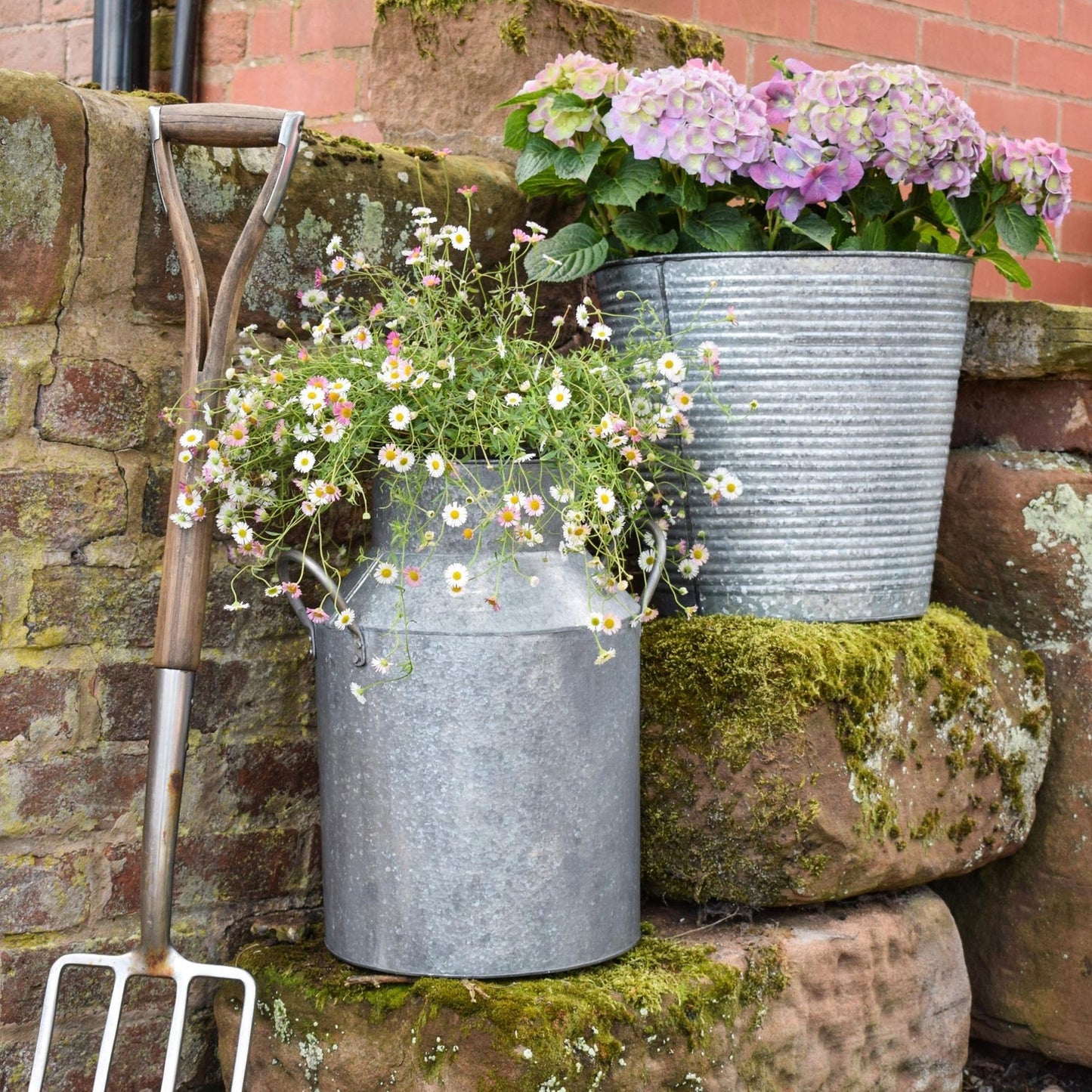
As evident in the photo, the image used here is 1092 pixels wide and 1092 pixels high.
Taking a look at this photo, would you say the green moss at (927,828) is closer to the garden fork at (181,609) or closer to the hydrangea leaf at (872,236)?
the hydrangea leaf at (872,236)

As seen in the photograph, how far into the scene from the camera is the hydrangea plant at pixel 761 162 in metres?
1.69

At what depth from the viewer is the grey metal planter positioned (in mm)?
1472

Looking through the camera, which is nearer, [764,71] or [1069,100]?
[764,71]

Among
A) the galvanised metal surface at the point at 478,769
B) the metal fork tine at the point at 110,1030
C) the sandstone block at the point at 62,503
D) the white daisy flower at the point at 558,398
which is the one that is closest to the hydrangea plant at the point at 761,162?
the white daisy flower at the point at 558,398

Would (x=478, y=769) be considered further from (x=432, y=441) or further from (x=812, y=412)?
(x=812, y=412)

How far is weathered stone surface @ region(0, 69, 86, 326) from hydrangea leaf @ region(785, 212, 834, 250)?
884 mm

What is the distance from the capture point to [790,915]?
177 centimetres

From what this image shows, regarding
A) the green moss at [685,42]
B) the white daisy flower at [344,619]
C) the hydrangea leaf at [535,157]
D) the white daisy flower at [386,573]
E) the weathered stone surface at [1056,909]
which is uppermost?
the green moss at [685,42]

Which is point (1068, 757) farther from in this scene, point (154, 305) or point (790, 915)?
point (154, 305)

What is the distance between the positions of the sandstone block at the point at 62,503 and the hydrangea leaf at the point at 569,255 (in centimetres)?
60

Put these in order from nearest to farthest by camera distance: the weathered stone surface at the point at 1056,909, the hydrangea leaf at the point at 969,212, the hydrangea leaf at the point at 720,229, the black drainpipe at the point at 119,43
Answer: the hydrangea leaf at the point at 720,229
the hydrangea leaf at the point at 969,212
the weathered stone surface at the point at 1056,909
the black drainpipe at the point at 119,43

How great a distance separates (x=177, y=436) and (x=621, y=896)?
737 mm

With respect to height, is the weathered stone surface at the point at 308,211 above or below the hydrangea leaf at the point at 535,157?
below

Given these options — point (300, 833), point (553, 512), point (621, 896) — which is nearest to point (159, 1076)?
point (300, 833)
